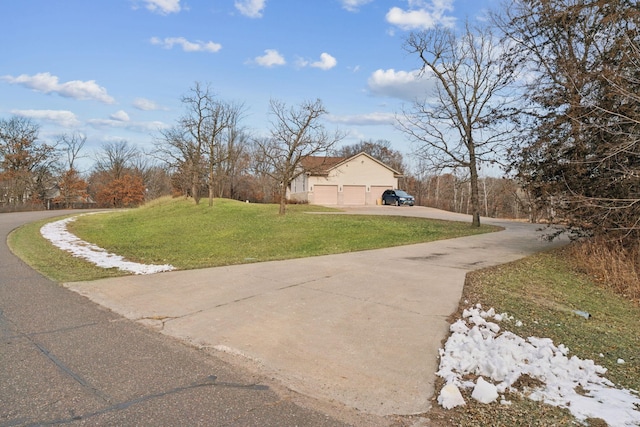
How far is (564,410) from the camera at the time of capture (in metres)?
3.28

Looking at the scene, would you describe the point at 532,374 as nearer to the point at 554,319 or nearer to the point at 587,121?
the point at 554,319

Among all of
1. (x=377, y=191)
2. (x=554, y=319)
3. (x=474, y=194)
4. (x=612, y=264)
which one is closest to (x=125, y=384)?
(x=554, y=319)

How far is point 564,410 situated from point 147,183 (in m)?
83.5


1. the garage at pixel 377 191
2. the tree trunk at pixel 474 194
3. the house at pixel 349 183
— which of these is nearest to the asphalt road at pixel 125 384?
the tree trunk at pixel 474 194

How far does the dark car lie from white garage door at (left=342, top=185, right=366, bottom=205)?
2398 millimetres

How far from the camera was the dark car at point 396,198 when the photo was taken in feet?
138

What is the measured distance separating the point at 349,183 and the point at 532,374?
4093 centimetres

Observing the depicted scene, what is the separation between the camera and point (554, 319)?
595 centimetres

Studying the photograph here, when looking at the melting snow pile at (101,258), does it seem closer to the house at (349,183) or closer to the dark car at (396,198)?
the house at (349,183)

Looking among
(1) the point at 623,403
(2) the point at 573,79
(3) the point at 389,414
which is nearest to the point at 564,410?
(1) the point at 623,403

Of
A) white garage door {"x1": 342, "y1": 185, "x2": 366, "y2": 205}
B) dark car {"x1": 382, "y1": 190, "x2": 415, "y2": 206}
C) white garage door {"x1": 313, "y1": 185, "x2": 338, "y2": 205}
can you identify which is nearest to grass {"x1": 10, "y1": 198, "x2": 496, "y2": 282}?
dark car {"x1": 382, "y1": 190, "x2": 415, "y2": 206}

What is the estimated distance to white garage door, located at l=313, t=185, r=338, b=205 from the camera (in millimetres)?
43500

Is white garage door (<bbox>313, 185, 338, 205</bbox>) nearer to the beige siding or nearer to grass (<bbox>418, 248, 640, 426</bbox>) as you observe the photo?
the beige siding

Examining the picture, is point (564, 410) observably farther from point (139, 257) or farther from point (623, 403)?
point (139, 257)
